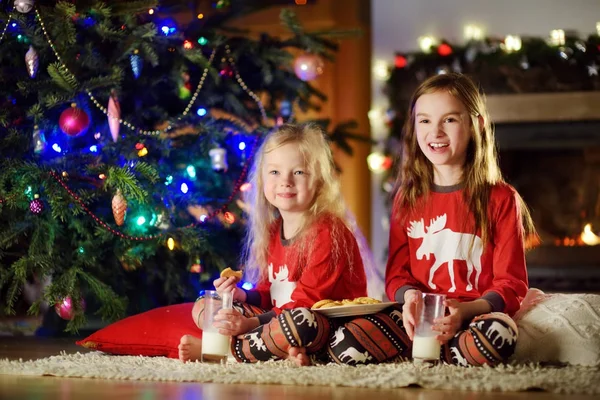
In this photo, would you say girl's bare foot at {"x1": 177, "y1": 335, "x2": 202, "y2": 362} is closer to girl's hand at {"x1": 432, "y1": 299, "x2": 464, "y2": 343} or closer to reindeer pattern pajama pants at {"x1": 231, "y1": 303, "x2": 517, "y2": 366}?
reindeer pattern pajama pants at {"x1": 231, "y1": 303, "x2": 517, "y2": 366}

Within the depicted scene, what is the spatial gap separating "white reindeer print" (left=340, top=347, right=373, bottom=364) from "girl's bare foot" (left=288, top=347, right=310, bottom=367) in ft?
0.29

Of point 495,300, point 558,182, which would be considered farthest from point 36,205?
point 558,182

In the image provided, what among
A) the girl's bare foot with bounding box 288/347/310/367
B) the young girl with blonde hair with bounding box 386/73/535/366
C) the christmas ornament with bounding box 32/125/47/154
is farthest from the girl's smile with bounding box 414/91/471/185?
the christmas ornament with bounding box 32/125/47/154

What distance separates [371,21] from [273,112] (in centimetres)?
166

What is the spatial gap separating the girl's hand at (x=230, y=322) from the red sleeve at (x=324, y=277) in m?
0.15

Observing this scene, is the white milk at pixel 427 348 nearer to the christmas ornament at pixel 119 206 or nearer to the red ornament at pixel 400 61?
the christmas ornament at pixel 119 206

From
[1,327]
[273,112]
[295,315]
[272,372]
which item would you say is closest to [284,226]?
[295,315]

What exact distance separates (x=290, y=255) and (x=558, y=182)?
2.47 metres

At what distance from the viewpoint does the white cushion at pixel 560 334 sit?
230 centimetres

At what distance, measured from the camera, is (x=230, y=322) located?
7.53ft

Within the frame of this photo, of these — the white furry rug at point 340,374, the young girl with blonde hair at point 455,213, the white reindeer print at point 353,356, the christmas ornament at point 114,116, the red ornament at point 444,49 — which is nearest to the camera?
the white furry rug at point 340,374

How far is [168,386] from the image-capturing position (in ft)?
6.35

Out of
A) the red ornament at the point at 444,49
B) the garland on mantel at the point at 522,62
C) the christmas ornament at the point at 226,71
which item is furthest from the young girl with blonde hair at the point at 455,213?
the red ornament at the point at 444,49

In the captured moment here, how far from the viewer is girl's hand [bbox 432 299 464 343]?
2137 mm
